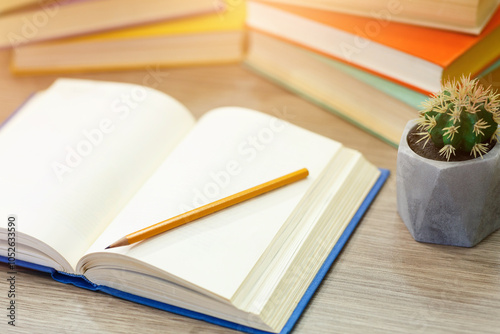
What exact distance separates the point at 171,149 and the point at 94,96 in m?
0.17

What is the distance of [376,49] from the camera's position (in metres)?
0.92

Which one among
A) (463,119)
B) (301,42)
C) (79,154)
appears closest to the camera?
(463,119)

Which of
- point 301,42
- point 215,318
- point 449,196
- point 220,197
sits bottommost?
point 215,318

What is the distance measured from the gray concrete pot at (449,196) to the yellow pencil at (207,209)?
0.14m

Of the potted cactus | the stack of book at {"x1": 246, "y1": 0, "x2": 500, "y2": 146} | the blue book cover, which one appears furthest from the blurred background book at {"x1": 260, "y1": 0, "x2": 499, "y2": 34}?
the blue book cover

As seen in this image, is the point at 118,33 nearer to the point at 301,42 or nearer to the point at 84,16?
the point at 84,16

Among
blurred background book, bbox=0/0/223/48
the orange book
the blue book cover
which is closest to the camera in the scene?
the blue book cover

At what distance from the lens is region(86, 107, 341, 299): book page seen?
2.23 ft

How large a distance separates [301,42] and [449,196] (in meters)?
0.44

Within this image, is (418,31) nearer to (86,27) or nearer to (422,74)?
(422,74)

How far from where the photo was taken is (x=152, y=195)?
2.55ft

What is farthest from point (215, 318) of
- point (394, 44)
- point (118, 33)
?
point (118, 33)

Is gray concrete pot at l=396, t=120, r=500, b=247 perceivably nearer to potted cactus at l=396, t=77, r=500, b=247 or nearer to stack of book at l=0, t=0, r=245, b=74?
potted cactus at l=396, t=77, r=500, b=247

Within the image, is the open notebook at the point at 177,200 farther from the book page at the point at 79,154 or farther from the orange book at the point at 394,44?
the orange book at the point at 394,44
